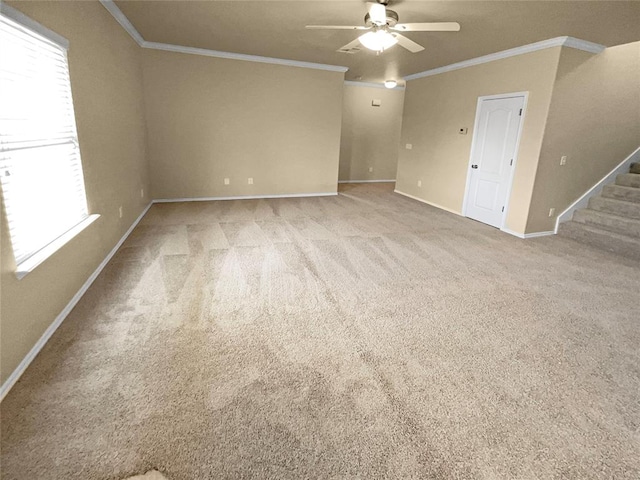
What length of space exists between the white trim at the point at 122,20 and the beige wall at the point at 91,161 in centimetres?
7

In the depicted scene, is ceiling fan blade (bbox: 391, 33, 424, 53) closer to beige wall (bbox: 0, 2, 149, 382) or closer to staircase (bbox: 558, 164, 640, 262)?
beige wall (bbox: 0, 2, 149, 382)

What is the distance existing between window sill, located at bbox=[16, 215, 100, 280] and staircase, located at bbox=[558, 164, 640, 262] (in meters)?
6.01

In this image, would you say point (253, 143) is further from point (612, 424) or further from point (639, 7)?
point (612, 424)

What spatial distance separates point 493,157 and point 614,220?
1.82 meters

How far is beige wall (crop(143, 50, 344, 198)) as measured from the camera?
5.80m

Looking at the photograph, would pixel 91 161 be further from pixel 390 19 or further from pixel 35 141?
pixel 390 19

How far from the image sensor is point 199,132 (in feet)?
20.0

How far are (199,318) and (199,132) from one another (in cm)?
453

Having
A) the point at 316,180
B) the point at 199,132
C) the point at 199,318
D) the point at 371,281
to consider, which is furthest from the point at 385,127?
the point at 199,318

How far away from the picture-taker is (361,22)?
157 inches

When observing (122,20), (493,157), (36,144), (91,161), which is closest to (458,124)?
(493,157)

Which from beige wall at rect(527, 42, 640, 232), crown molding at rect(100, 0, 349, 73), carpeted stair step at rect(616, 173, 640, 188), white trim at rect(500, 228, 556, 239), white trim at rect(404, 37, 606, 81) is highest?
crown molding at rect(100, 0, 349, 73)

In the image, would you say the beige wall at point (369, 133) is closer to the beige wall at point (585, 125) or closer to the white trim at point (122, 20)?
the white trim at point (122, 20)

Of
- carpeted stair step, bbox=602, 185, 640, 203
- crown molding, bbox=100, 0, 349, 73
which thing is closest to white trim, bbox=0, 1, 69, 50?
crown molding, bbox=100, 0, 349, 73
